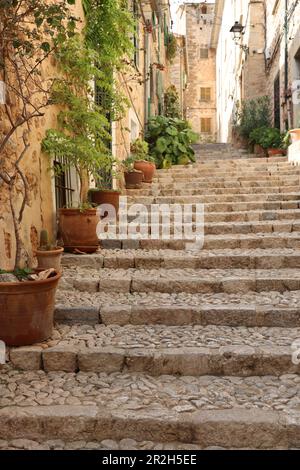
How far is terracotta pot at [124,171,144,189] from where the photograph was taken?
7.38 m

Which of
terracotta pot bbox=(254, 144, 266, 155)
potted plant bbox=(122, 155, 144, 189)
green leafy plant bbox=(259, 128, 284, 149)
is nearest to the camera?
potted plant bbox=(122, 155, 144, 189)

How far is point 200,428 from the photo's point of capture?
2094 millimetres

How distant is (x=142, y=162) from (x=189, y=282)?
4.34 metres

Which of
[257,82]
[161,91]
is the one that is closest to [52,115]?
[161,91]

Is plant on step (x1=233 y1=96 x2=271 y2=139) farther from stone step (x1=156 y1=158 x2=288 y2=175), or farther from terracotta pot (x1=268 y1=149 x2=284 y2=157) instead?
stone step (x1=156 y1=158 x2=288 y2=175)

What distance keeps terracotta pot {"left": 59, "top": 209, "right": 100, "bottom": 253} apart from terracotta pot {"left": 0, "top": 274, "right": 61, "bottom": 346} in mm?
1639

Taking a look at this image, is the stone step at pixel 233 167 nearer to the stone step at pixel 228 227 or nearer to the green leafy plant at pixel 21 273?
the stone step at pixel 228 227

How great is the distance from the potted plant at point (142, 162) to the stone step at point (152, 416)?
5569 mm

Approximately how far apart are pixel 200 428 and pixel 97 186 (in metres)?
4.48

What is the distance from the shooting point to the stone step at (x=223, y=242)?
464cm

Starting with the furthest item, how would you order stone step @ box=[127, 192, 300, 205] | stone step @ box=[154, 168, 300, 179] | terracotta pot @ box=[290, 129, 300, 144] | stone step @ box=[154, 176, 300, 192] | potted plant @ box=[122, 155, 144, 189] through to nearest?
terracotta pot @ box=[290, 129, 300, 144] < stone step @ box=[154, 168, 300, 179] < potted plant @ box=[122, 155, 144, 189] < stone step @ box=[154, 176, 300, 192] < stone step @ box=[127, 192, 300, 205]

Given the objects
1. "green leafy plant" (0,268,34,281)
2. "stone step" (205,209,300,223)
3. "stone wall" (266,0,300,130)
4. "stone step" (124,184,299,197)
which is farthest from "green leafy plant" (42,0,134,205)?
"stone wall" (266,0,300,130)

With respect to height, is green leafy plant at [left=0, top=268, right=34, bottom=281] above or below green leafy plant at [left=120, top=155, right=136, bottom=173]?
A: below

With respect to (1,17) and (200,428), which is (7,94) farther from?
(200,428)
